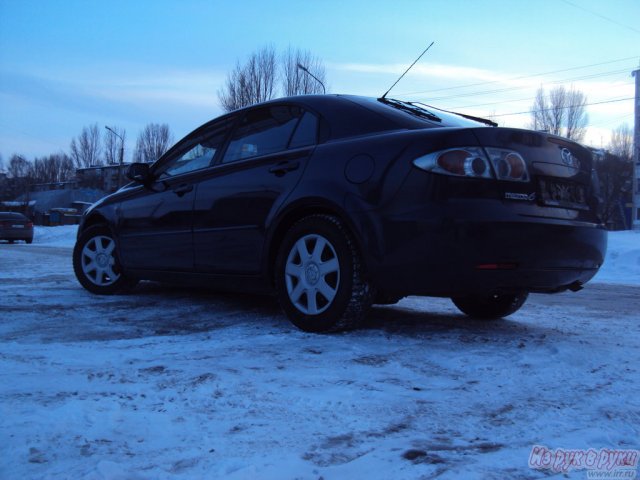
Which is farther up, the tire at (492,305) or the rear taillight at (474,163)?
the rear taillight at (474,163)

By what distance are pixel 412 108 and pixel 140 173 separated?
2436 millimetres

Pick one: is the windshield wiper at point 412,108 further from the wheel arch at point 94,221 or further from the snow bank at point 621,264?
the snow bank at point 621,264

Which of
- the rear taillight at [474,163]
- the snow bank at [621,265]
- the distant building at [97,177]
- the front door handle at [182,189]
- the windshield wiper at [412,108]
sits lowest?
the snow bank at [621,265]

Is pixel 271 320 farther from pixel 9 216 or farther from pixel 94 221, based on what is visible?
pixel 9 216

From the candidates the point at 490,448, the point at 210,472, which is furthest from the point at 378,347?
the point at 210,472

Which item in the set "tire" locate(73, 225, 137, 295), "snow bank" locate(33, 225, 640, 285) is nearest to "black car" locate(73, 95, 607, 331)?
"tire" locate(73, 225, 137, 295)

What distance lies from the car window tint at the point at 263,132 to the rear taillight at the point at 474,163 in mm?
1165

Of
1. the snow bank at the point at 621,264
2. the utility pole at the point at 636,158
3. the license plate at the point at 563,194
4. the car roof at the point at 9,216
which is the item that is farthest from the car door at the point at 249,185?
the utility pole at the point at 636,158

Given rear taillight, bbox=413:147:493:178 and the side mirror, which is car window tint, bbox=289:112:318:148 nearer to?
rear taillight, bbox=413:147:493:178

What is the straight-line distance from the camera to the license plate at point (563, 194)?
116 inches

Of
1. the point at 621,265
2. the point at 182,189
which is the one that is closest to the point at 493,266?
the point at 182,189

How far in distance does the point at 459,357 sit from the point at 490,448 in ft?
3.42

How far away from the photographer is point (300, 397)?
82.2 inches

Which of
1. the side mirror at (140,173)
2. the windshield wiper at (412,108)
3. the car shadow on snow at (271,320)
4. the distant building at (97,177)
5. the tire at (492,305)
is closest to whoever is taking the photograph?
the car shadow on snow at (271,320)
